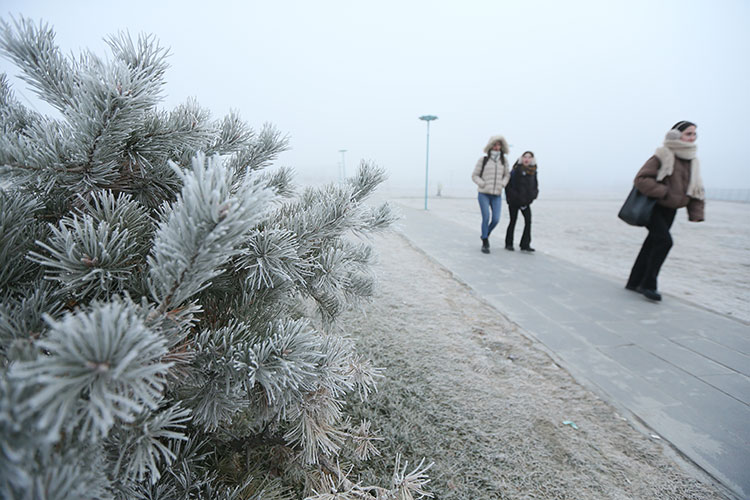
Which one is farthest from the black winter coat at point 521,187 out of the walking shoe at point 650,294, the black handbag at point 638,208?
the walking shoe at point 650,294

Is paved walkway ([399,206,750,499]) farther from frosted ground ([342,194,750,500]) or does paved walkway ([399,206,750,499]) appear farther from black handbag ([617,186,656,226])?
black handbag ([617,186,656,226])

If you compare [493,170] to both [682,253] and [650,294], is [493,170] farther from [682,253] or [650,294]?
[682,253]

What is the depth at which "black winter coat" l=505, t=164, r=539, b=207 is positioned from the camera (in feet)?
21.5

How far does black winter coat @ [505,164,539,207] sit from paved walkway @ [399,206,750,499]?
1.38 m

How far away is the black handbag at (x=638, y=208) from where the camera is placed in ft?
14.0

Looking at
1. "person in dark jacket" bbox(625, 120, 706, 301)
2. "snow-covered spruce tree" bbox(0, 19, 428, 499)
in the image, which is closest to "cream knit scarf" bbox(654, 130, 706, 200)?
"person in dark jacket" bbox(625, 120, 706, 301)

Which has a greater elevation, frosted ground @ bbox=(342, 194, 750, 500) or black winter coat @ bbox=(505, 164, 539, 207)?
black winter coat @ bbox=(505, 164, 539, 207)

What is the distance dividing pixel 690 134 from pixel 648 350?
8.75ft

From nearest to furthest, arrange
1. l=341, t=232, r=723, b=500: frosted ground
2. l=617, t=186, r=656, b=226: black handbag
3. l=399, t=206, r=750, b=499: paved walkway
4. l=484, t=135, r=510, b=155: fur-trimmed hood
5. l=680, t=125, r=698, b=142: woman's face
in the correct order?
l=341, t=232, r=723, b=500: frosted ground < l=399, t=206, r=750, b=499: paved walkway < l=680, t=125, r=698, b=142: woman's face < l=617, t=186, r=656, b=226: black handbag < l=484, t=135, r=510, b=155: fur-trimmed hood

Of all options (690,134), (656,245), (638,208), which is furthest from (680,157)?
(656,245)

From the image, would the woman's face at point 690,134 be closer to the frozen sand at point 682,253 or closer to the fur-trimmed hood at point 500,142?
the frozen sand at point 682,253

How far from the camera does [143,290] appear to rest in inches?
31.0

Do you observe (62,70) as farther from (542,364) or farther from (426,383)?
Answer: (542,364)

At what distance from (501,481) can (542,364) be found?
146cm
